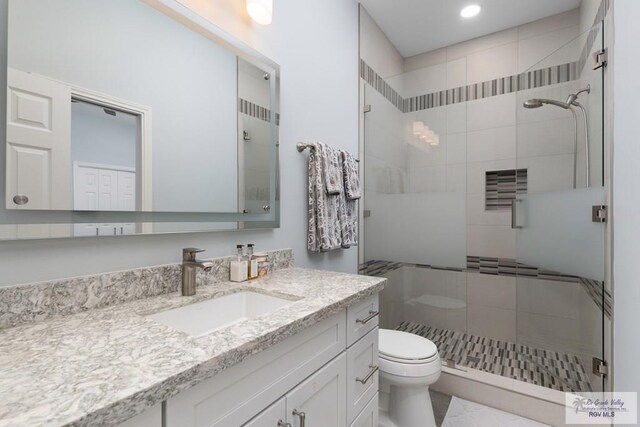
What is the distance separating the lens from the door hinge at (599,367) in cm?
149

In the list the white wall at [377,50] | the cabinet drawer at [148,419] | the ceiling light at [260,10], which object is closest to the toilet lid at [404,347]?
the cabinet drawer at [148,419]

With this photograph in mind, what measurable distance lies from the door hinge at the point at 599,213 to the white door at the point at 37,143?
2.14 metres

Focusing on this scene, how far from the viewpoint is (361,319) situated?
1.14 m

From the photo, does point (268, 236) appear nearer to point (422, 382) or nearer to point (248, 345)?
point (248, 345)

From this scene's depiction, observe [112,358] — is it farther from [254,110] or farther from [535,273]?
[535,273]

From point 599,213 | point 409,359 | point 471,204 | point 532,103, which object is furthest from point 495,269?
point 409,359

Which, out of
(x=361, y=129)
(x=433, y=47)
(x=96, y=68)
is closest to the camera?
(x=96, y=68)

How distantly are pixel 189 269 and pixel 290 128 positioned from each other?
2.98 ft

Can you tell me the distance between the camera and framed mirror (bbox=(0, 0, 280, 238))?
76cm

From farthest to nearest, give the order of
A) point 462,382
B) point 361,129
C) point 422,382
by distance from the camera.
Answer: point 361,129, point 462,382, point 422,382

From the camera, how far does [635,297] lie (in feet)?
3.81

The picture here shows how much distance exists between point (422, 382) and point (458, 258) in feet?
3.84

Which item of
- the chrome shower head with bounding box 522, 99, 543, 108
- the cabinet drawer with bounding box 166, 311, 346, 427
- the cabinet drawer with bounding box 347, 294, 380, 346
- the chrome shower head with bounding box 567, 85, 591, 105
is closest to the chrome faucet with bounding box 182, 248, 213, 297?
the cabinet drawer with bounding box 166, 311, 346, 427

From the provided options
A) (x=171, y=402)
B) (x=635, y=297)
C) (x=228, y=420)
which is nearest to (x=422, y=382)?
(x=635, y=297)
